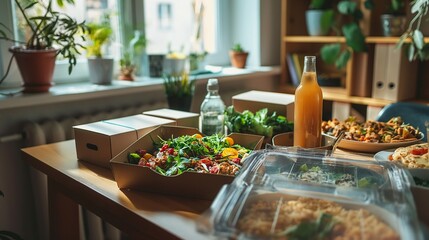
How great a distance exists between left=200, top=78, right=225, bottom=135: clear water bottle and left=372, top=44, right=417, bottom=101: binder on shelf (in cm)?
121

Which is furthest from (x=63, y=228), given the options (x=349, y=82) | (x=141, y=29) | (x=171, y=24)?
(x=349, y=82)

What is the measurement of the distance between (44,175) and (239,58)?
1.39 m

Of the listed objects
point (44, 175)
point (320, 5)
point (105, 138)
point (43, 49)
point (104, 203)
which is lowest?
point (44, 175)

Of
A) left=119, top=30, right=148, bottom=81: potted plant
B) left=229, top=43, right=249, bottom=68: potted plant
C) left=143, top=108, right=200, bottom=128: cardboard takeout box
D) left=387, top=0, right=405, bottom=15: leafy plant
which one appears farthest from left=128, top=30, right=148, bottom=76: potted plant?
left=387, top=0, right=405, bottom=15: leafy plant

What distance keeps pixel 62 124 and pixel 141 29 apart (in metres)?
0.74

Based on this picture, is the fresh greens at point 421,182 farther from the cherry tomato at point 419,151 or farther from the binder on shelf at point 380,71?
the binder on shelf at point 380,71

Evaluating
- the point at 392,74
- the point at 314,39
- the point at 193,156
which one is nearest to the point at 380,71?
the point at 392,74

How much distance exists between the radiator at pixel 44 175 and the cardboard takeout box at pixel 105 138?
53 centimetres

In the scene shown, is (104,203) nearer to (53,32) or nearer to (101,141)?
(101,141)

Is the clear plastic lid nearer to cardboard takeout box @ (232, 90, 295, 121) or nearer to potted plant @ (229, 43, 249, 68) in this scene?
cardboard takeout box @ (232, 90, 295, 121)

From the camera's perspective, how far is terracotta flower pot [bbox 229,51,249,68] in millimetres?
2658

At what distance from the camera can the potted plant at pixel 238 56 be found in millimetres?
2652

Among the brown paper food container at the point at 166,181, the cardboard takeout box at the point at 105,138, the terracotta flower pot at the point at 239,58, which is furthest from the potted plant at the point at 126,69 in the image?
the brown paper food container at the point at 166,181

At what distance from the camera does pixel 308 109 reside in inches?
47.0
